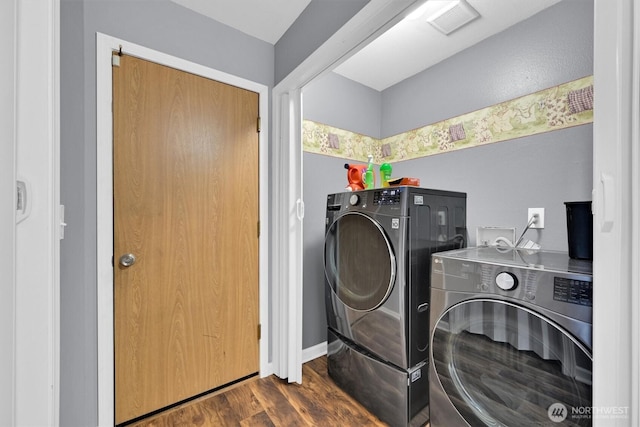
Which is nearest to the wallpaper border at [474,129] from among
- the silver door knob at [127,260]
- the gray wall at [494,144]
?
the gray wall at [494,144]

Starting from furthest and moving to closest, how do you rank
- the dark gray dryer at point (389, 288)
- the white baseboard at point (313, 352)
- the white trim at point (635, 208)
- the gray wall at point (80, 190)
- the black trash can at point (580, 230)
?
the white baseboard at point (313, 352) < the dark gray dryer at point (389, 288) < the gray wall at point (80, 190) < the black trash can at point (580, 230) < the white trim at point (635, 208)

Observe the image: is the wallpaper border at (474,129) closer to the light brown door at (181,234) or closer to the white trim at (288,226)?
the white trim at (288,226)

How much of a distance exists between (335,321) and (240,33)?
6.49ft

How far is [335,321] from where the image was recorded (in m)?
1.71

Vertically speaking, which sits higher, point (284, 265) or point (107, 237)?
point (107, 237)

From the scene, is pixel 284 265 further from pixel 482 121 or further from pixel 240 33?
pixel 482 121

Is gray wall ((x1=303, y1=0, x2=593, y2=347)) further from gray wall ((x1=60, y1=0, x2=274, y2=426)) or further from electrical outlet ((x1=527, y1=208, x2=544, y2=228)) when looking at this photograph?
gray wall ((x1=60, y1=0, x2=274, y2=426))

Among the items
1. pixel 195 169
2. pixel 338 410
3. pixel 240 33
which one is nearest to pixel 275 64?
pixel 240 33

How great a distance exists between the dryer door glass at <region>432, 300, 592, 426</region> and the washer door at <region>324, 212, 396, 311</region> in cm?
35

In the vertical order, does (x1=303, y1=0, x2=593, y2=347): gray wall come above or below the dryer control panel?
above

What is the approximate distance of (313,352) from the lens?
6.81ft

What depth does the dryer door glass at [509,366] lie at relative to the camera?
0.81 meters

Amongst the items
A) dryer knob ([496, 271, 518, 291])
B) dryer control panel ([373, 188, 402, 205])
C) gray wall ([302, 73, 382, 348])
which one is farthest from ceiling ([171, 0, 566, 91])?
dryer knob ([496, 271, 518, 291])

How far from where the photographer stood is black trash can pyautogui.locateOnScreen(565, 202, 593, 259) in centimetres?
102
